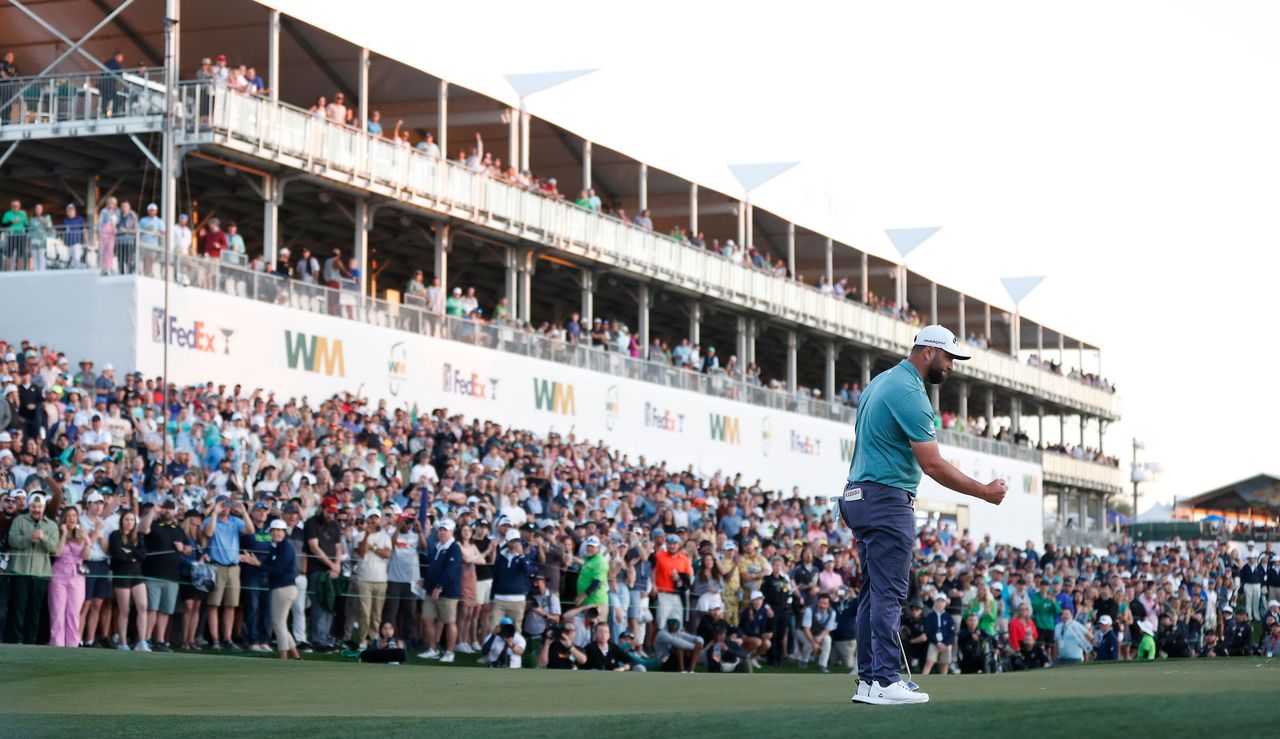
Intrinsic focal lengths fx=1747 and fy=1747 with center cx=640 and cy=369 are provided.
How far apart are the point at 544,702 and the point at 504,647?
9600 mm

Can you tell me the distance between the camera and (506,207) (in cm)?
4044

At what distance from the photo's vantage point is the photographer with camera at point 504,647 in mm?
18938

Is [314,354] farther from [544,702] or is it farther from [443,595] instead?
[544,702]

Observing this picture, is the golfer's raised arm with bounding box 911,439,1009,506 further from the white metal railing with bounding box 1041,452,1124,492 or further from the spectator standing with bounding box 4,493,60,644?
the white metal railing with bounding box 1041,452,1124,492

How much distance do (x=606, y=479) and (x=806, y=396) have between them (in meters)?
23.0

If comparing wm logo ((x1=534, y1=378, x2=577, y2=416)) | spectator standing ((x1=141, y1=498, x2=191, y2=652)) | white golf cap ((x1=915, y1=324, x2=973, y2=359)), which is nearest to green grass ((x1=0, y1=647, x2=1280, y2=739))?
white golf cap ((x1=915, y1=324, x2=973, y2=359))

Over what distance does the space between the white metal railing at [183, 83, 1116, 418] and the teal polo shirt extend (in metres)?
24.7

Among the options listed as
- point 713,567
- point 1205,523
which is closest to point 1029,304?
point 1205,523

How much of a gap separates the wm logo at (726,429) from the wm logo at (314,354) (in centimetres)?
1539

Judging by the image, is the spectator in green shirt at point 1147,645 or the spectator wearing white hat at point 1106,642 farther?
the spectator in green shirt at point 1147,645

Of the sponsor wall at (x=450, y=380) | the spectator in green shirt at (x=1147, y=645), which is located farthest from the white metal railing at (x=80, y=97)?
the spectator in green shirt at (x=1147, y=645)

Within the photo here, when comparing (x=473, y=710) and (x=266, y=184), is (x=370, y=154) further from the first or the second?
(x=473, y=710)

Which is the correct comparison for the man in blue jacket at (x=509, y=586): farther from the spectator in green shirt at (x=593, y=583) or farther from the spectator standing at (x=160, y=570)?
the spectator standing at (x=160, y=570)

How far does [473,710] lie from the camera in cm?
913
